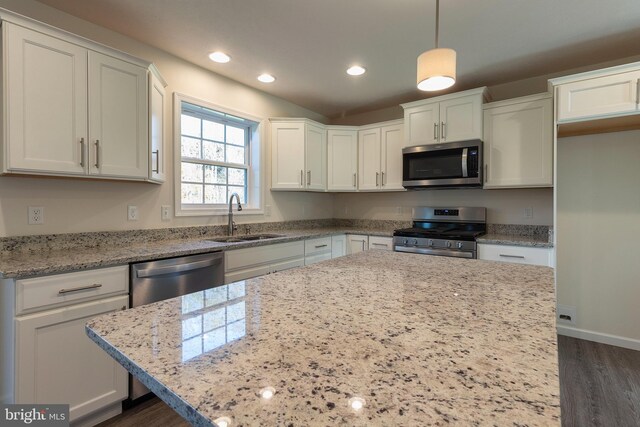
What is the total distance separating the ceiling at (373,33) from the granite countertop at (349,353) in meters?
1.86

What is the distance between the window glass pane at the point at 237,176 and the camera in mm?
3307

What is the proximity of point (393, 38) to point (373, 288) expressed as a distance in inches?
81.7

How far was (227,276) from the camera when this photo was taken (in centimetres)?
240

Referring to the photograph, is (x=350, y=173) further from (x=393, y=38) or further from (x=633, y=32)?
(x=633, y=32)

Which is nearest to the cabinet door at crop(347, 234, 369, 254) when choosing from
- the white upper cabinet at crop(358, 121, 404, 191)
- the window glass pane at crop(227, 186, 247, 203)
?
the white upper cabinet at crop(358, 121, 404, 191)

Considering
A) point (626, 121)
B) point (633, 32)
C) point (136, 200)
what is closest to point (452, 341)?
point (136, 200)

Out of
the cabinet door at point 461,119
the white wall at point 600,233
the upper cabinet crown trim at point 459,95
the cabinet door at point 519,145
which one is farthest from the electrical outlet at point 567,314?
the upper cabinet crown trim at point 459,95

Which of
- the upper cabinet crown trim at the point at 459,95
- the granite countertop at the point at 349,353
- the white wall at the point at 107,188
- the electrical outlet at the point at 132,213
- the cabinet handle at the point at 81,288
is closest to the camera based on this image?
the granite countertop at the point at 349,353

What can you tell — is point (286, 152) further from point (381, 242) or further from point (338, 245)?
point (381, 242)

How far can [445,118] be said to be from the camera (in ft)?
10.3

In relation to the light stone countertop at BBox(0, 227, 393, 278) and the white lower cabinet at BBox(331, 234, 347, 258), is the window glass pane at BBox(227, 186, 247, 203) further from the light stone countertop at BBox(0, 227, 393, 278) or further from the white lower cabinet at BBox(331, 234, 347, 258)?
the white lower cabinet at BBox(331, 234, 347, 258)

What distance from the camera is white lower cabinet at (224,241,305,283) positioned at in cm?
244

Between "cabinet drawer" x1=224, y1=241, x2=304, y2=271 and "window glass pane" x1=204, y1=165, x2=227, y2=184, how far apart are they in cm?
Answer: 95

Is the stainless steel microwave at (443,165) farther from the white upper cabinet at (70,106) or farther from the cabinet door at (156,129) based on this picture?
the white upper cabinet at (70,106)
